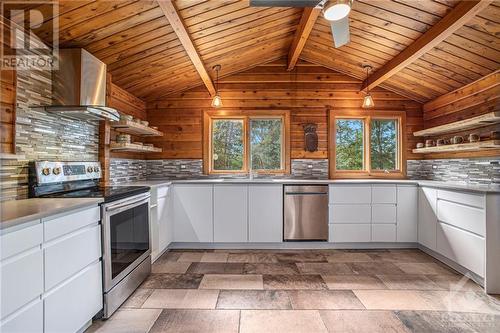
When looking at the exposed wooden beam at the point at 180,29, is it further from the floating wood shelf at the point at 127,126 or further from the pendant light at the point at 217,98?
the floating wood shelf at the point at 127,126

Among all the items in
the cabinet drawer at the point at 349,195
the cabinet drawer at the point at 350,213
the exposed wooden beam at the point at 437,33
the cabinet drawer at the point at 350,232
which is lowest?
the cabinet drawer at the point at 350,232

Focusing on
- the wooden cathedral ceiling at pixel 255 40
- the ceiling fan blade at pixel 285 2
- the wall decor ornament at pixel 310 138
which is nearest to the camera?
the ceiling fan blade at pixel 285 2

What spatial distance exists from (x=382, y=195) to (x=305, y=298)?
6.66 ft

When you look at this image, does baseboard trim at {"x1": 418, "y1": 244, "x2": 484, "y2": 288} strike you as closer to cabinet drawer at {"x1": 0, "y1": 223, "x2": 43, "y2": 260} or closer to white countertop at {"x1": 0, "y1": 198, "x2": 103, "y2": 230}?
white countertop at {"x1": 0, "y1": 198, "x2": 103, "y2": 230}

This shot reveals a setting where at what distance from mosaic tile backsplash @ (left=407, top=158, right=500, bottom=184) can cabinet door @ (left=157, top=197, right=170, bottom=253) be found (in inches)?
144

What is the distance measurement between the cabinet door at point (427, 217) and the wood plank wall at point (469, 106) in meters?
0.69

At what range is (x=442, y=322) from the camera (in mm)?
2088

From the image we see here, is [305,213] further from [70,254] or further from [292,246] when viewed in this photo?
[70,254]

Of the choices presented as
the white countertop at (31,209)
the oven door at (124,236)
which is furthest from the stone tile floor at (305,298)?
the white countertop at (31,209)

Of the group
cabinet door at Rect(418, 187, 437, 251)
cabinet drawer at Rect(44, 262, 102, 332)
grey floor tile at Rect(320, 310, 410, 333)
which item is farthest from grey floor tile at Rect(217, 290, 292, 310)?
cabinet door at Rect(418, 187, 437, 251)

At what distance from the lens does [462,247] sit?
289cm

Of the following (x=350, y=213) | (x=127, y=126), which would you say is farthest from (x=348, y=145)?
(x=127, y=126)

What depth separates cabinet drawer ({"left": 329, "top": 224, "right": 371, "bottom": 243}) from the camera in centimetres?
383

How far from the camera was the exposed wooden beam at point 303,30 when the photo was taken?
283 centimetres
